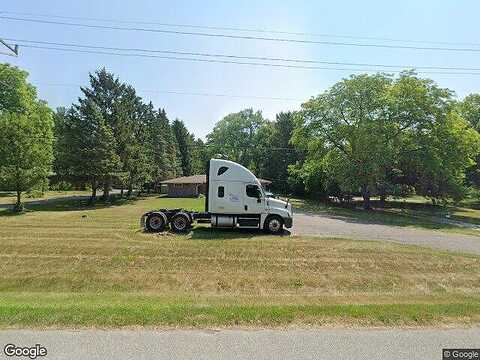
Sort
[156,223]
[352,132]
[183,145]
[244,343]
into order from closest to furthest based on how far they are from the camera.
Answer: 1. [244,343]
2. [156,223]
3. [352,132]
4. [183,145]

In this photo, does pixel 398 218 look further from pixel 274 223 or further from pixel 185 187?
pixel 185 187

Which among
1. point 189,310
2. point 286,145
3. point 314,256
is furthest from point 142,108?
point 189,310

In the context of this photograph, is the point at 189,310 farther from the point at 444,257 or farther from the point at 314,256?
the point at 444,257

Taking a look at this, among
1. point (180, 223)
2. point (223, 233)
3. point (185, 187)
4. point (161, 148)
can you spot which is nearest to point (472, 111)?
point (185, 187)

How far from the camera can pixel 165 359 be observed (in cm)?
477

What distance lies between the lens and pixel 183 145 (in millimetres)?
85000

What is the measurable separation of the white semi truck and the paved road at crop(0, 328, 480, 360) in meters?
11.8

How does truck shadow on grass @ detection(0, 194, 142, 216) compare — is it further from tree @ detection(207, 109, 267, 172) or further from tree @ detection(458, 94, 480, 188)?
tree @ detection(458, 94, 480, 188)

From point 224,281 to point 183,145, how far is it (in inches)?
3008

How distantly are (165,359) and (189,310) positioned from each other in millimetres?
2145

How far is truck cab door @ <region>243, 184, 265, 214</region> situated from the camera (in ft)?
58.1

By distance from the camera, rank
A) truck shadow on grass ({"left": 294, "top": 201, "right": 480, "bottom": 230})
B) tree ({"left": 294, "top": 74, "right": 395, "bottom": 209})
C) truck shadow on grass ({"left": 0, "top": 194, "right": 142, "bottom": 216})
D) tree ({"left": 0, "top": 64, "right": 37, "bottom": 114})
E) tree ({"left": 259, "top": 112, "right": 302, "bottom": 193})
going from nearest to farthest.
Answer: truck shadow on grass ({"left": 294, "top": 201, "right": 480, "bottom": 230})
truck shadow on grass ({"left": 0, "top": 194, "right": 142, "bottom": 216})
tree ({"left": 294, "top": 74, "right": 395, "bottom": 209})
tree ({"left": 0, "top": 64, "right": 37, "bottom": 114})
tree ({"left": 259, "top": 112, "right": 302, "bottom": 193})

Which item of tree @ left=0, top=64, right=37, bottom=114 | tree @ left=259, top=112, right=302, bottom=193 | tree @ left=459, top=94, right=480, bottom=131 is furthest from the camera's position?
tree @ left=259, top=112, right=302, bottom=193

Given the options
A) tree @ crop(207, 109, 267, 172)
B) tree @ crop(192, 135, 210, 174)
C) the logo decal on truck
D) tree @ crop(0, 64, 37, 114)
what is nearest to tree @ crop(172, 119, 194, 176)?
tree @ crop(192, 135, 210, 174)
